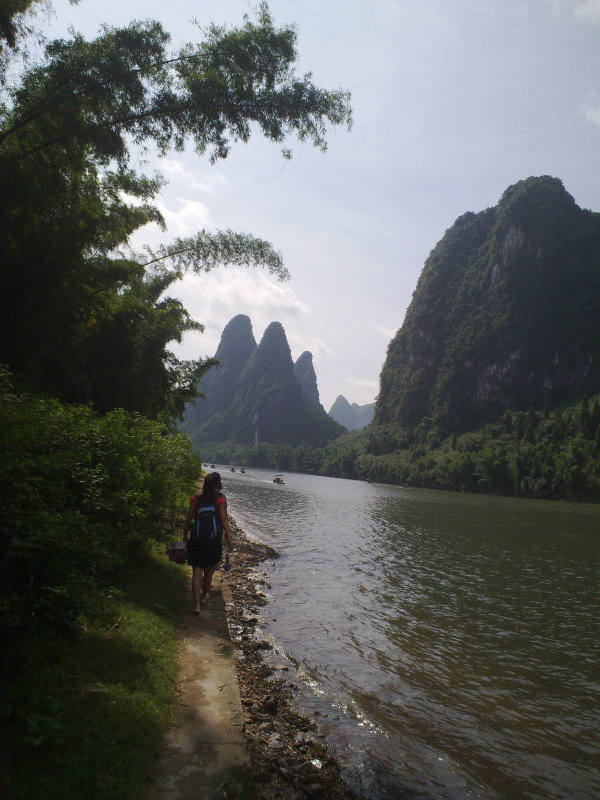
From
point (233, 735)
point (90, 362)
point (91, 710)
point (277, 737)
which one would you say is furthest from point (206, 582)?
point (90, 362)

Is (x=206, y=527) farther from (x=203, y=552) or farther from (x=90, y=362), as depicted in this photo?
(x=90, y=362)

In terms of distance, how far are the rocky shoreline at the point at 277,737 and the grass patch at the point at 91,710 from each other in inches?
41.8

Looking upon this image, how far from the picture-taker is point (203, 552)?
282 inches

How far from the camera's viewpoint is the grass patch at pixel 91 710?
3.00 m

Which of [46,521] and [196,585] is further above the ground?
[46,521]

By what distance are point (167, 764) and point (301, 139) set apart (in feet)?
34.9

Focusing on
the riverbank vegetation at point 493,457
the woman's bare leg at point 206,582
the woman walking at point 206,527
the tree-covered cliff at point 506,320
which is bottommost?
the woman's bare leg at point 206,582

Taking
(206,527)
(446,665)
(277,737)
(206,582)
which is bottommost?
(446,665)

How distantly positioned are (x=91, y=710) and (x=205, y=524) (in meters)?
3.44

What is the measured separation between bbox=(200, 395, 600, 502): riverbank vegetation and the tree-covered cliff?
39.1ft

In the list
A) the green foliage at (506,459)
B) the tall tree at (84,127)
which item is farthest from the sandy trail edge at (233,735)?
the green foliage at (506,459)

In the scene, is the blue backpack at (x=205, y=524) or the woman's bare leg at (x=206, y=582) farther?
the woman's bare leg at (x=206, y=582)

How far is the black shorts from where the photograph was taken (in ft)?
23.5

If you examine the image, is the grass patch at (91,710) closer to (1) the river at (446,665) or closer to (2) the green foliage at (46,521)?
(2) the green foliage at (46,521)
